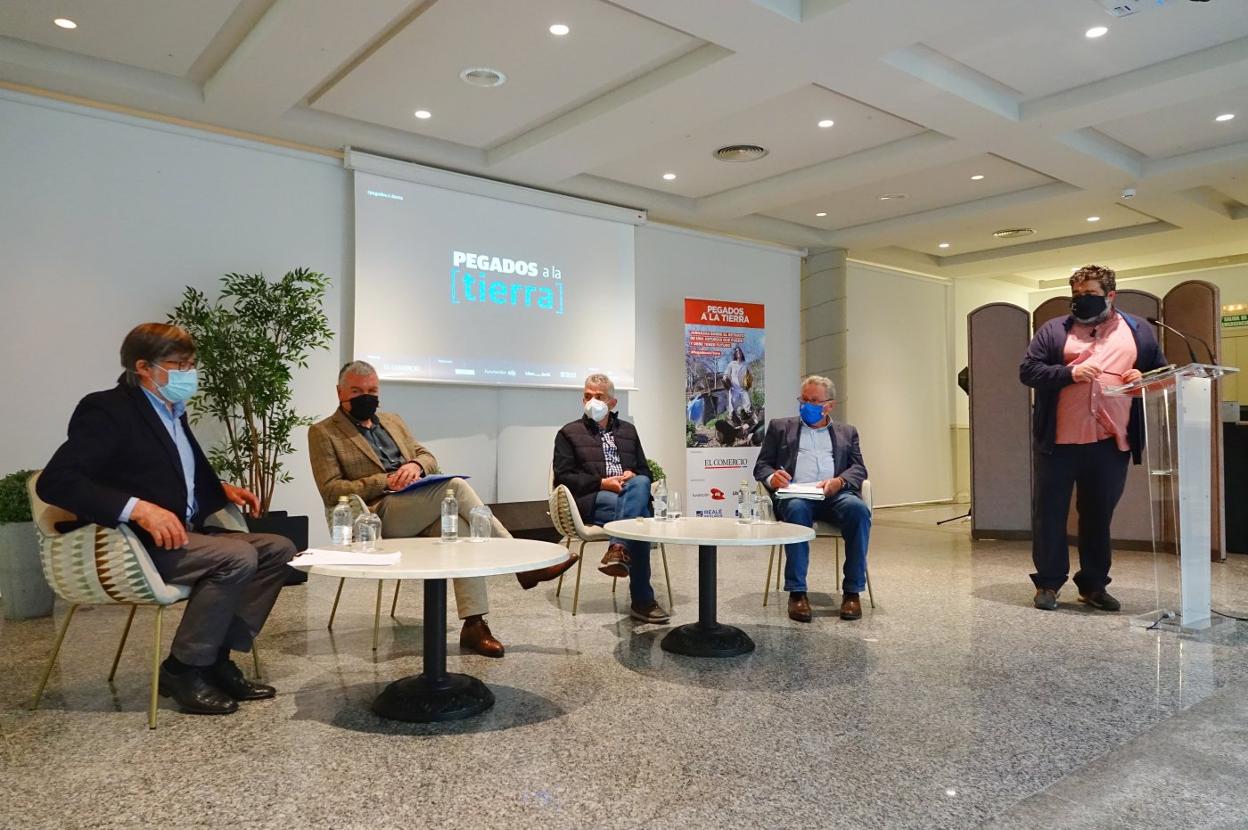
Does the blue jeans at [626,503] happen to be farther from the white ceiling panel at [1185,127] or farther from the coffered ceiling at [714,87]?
the white ceiling panel at [1185,127]

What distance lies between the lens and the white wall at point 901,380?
1047 cm

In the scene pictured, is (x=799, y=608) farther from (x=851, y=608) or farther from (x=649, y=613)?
(x=649, y=613)

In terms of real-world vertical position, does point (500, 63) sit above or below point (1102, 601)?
above

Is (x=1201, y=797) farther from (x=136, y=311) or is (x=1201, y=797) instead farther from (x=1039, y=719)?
(x=136, y=311)

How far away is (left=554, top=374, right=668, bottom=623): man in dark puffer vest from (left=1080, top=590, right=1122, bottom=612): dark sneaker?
2238mm

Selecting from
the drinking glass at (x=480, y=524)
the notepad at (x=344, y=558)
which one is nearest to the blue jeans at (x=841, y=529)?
the drinking glass at (x=480, y=524)

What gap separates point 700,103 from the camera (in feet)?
18.4

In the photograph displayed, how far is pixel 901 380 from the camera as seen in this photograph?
11.0 meters

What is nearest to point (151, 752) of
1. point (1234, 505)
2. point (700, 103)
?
point (700, 103)

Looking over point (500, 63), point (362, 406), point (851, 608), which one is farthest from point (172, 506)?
point (500, 63)

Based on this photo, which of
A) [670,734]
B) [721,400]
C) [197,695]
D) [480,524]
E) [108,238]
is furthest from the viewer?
[721,400]

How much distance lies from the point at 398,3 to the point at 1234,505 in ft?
22.1

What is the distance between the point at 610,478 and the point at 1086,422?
2411 mm

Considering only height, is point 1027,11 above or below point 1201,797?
above
